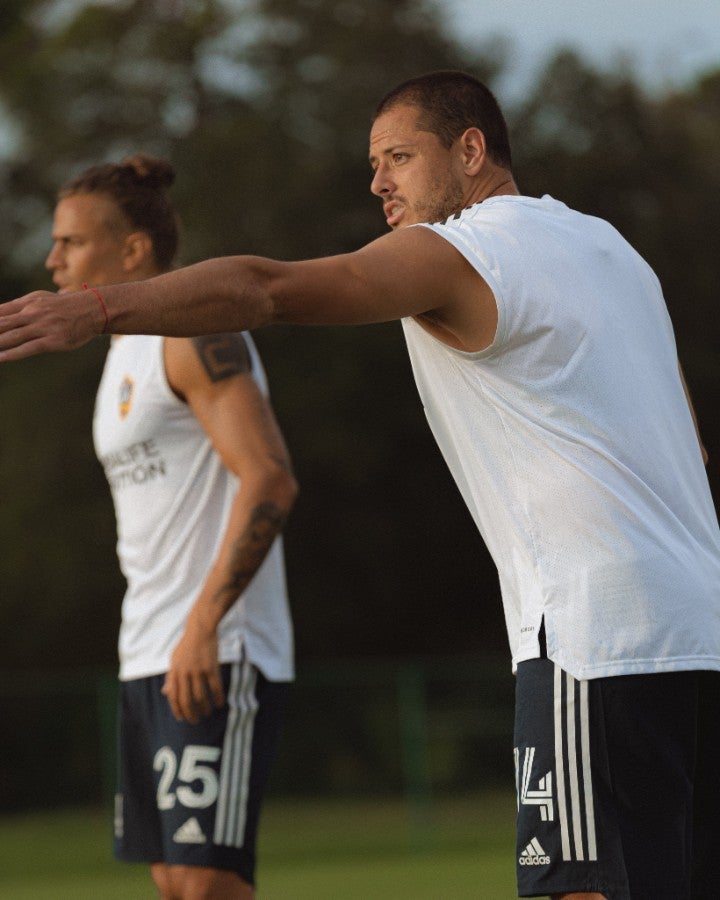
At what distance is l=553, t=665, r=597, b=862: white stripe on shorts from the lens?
10.8 ft

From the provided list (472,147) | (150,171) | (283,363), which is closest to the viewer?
(472,147)

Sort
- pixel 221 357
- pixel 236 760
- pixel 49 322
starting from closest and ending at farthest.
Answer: pixel 49 322
pixel 236 760
pixel 221 357

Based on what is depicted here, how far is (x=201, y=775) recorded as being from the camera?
479 cm

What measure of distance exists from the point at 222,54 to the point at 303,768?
1202 cm

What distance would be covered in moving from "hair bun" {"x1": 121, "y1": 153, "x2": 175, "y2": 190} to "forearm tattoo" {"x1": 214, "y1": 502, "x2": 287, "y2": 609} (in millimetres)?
1408

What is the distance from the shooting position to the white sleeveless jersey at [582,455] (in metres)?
3.34

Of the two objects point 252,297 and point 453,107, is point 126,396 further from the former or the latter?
point 252,297

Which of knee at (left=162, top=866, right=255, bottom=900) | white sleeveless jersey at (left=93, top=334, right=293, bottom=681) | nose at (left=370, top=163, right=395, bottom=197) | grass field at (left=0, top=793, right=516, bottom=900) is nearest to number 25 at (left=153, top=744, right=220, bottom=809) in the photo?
knee at (left=162, top=866, right=255, bottom=900)

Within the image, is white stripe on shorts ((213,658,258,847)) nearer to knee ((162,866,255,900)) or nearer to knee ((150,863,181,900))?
knee ((162,866,255,900))

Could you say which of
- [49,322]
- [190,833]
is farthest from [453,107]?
[190,833]

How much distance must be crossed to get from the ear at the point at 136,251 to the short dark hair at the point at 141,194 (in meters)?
0.02

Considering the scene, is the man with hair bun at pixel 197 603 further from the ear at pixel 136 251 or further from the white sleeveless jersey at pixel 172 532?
the ear at pixel 136 251

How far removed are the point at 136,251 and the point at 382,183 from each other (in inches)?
73.5

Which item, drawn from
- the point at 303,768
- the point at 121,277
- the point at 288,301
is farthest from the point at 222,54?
the point at 288,301
